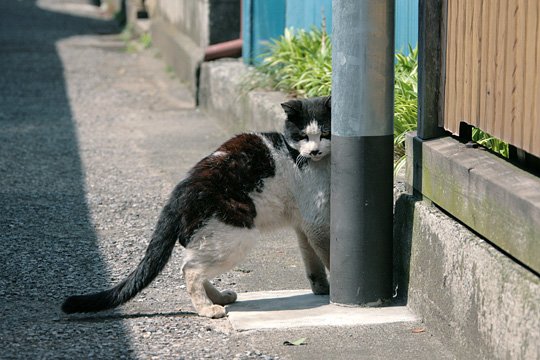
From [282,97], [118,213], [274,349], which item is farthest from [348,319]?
[282,97]

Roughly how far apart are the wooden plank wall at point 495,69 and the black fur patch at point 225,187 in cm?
93

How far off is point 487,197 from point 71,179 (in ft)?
15.5

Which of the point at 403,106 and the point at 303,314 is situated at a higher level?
Answer: the point at 403,106

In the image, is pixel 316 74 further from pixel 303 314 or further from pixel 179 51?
pixel 179 51

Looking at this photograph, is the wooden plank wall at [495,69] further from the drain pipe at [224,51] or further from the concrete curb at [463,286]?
the drain pipe at [224,51]

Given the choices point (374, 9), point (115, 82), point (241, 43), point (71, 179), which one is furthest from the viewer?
point (115, 82)

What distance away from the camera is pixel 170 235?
4535 mm

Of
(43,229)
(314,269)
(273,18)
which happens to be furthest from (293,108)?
→ (273,18)

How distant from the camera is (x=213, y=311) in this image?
457 cm

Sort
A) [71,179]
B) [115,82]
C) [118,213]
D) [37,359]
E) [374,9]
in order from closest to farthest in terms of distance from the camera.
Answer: [37,359], [374,9], [118,213], [71,179], [115,82]

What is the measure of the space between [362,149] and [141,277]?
1.16 m

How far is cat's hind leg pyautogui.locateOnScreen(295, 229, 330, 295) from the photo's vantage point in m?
4.93

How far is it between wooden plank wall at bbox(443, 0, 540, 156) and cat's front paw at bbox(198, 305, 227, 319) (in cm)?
134

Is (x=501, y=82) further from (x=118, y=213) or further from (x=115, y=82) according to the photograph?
(x=115, y=82)
